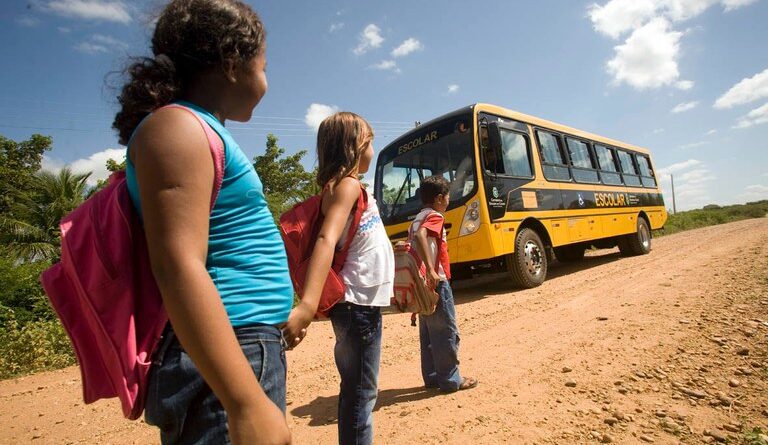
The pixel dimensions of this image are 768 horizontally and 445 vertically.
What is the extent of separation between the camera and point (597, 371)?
3.20 meters

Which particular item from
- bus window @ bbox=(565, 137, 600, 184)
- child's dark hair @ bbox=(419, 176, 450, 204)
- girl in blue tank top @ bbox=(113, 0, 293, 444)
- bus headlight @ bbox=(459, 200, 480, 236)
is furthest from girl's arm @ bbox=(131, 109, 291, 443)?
bus window @ bbox=(565, 137, 600, 184)

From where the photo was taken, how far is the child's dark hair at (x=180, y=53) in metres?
1.03

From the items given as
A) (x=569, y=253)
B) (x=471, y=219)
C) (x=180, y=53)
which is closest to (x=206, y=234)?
(x=180, y=53)

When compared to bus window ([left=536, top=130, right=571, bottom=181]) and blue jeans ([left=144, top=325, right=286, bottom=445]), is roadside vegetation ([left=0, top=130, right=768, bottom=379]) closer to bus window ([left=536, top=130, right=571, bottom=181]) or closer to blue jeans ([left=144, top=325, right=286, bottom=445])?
blue jeans ([left=144, top=325, right=286, bottom=445])

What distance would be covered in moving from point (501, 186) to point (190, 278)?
6476mm

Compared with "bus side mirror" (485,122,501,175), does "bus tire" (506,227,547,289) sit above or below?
below

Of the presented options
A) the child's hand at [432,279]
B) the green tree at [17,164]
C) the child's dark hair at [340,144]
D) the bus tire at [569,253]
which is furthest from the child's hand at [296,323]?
the green tree at [17,164]

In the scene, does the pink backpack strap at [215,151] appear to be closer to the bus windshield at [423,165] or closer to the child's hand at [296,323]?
the child's hand at [296,323]

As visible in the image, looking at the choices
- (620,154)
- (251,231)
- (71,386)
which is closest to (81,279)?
(251,231)

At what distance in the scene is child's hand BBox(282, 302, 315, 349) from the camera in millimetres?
1279

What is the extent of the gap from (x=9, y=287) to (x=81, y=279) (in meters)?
7.85

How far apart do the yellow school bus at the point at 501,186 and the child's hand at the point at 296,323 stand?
17.4 feet

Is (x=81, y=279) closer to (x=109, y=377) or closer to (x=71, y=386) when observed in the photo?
(x=109, y=377)

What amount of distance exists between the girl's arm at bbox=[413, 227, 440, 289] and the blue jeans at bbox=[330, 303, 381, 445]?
1.28 metres
